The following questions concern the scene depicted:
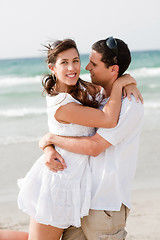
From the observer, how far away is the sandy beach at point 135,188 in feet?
15.7

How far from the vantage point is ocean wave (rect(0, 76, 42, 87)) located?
20.5m

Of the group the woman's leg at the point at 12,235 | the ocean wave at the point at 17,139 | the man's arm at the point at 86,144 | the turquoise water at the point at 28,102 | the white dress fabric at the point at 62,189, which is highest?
the man's arm at the point at 86,144

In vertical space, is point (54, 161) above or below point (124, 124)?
below

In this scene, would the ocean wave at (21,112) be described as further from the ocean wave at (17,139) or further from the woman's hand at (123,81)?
the woman's hand at (123,81)

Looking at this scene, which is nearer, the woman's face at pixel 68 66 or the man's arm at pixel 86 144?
the man's arm at pixel 86 144

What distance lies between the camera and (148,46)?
3972cm

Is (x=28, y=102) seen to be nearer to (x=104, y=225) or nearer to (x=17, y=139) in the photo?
(x=17, y=139)

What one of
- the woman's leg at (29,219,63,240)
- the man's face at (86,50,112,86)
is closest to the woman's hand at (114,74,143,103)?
the man's face at (86,50,112,86)

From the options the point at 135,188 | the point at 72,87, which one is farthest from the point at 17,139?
the point at 72,87

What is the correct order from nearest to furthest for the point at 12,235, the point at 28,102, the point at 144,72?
the point at 12,235
the point at 28,102
the point at 144,72

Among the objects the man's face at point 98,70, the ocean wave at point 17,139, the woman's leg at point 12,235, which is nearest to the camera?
the man's face at point 98,70

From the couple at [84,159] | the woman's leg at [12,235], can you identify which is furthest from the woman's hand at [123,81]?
the woman's leg at [12,235]

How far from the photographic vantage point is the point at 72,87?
306 cm

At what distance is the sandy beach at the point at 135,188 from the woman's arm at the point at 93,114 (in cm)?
221
